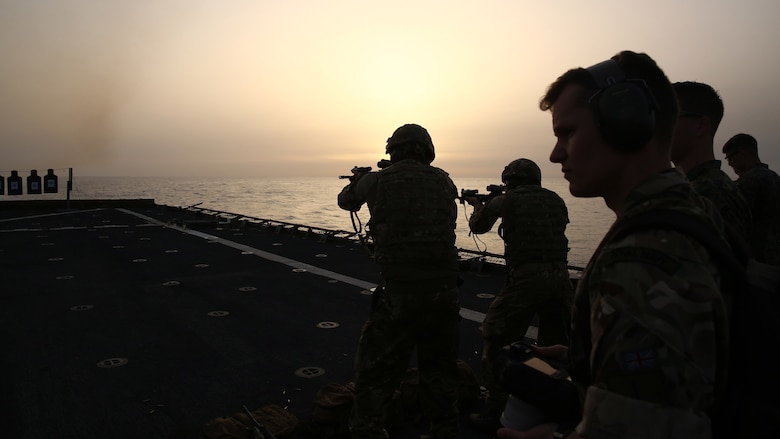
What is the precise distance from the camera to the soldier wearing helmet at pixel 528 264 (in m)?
4.70

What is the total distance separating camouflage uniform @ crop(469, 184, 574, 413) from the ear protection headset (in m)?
3.26

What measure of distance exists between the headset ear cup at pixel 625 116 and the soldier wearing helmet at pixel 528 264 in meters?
3.42

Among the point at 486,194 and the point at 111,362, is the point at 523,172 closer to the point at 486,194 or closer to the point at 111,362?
the point at 486,194

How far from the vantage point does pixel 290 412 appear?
14.2ft

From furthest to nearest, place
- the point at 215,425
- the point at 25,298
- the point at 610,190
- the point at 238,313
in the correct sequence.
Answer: the point at 25,298, the point at 238,313, the point at 215,425, the point at 610,190

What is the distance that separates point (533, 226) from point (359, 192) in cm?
188

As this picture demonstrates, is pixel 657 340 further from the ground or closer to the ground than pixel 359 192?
closer to the ground

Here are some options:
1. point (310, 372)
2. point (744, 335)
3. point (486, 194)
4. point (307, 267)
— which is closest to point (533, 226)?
point (486, 194)

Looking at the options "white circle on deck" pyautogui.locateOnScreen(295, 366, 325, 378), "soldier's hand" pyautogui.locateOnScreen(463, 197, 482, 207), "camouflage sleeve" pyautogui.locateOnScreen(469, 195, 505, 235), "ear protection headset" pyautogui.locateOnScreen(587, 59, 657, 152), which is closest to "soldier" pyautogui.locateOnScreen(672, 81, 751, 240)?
"camouflage sleeve" pyautogui.locateOnScreen(469, 195, 505, 235)

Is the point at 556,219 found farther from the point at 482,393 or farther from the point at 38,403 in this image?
the point at 38,403

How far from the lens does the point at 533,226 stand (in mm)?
4887

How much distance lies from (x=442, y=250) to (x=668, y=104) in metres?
2.56

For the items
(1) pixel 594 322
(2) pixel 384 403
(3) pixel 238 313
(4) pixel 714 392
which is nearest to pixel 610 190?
(1) pixel 594 322

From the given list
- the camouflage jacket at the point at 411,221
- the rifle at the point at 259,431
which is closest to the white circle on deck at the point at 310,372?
the rifle at the point at 259,431
